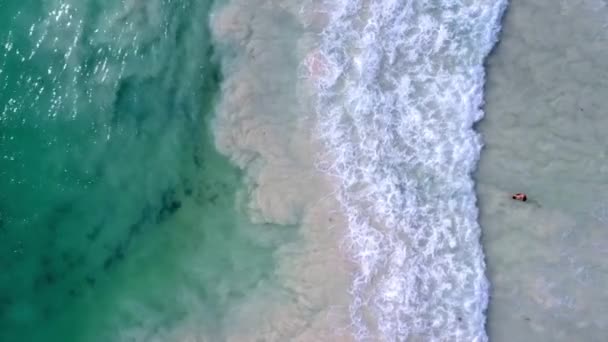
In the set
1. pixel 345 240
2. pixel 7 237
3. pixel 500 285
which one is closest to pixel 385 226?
pixel 345 240

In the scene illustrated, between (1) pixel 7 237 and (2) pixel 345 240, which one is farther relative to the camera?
(1) pixel 7 237

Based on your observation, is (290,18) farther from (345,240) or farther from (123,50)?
(345,240)

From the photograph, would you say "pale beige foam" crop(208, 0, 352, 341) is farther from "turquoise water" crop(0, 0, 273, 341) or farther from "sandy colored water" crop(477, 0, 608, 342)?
"sandy colored water" crop(477, 0, 608, 342)

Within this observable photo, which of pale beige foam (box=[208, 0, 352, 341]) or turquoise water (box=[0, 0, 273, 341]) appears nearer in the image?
pale beige foam (box=[208, 0, 352, 341])

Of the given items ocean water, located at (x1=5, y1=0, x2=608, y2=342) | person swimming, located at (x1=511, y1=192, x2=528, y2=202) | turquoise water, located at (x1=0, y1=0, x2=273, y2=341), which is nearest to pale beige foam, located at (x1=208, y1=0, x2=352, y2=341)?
ocean water, located at (x1=5, y1=0, x2=608, y2=342)

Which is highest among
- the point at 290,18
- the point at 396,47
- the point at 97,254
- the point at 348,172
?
the point at 290,18

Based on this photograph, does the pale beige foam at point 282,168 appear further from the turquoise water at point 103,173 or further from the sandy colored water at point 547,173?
the sandy colored water at point 547,173
